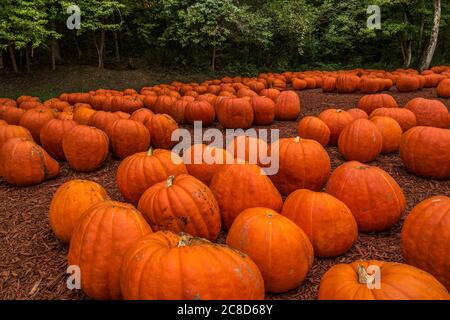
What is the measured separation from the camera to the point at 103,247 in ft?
7.23

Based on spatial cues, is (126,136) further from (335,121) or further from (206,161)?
(335,121)

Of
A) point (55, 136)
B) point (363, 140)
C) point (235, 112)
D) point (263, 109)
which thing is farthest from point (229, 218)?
point (263, 109)

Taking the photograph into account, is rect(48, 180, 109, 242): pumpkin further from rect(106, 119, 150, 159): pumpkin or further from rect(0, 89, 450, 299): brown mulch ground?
rect(106, 119, 150, 159): pumpkin

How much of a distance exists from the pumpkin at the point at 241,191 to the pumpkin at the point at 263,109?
13.2ft

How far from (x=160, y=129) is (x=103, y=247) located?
349 cm

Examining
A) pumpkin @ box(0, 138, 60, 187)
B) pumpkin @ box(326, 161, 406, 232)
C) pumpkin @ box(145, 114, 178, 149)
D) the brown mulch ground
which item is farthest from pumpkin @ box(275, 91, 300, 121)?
pumpkin @ box(0, 138, 60, 187)

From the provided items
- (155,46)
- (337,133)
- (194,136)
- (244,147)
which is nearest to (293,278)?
(244,147)

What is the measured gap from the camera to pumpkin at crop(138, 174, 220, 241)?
2.69m

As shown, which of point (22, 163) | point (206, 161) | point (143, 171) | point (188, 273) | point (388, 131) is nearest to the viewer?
point (188, 273)

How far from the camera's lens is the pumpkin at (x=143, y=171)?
346 cm

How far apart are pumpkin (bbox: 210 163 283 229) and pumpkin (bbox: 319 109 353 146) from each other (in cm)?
266

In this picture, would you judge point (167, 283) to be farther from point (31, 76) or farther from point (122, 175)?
point (31, 76)
